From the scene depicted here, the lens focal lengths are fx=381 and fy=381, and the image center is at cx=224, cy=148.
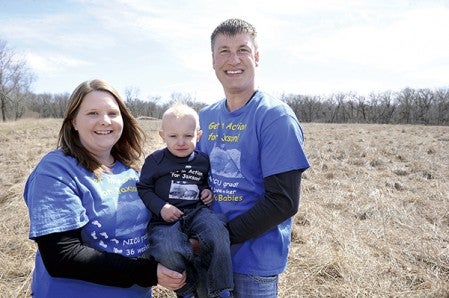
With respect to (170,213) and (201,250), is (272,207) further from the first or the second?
(170,213)

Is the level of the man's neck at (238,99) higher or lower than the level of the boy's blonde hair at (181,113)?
higher

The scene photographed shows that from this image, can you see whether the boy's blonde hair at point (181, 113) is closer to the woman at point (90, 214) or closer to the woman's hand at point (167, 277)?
the woman at point (90, 214)

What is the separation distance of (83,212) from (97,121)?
0.52m

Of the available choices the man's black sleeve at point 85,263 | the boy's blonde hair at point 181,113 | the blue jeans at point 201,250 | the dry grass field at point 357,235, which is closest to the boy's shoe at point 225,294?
the blue jeans at point 201,250

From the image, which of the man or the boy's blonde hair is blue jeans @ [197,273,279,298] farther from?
the boy's blonde hair

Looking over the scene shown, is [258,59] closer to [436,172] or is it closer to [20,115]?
[436,172]

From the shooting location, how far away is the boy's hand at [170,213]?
225 centimetres

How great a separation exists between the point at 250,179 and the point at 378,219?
5108mm

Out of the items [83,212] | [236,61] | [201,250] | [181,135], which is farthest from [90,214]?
[236,61]

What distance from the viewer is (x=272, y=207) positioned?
199cm

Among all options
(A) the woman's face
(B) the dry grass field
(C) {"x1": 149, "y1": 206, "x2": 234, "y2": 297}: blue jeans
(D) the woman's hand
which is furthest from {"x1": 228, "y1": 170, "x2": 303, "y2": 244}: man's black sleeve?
(B) the dry grass field

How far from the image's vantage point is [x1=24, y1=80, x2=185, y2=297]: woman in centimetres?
183

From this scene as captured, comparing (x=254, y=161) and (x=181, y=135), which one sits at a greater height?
(x=181, y=135)

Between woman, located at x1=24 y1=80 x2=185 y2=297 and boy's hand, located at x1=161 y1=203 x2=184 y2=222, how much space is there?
12cm
